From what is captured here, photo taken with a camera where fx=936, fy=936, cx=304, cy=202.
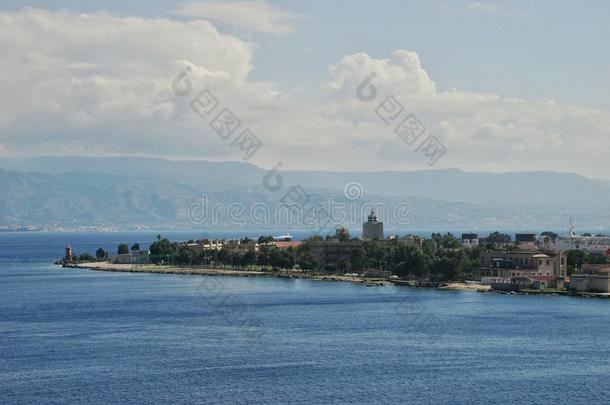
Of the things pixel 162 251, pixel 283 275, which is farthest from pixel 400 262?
pixel 162 251

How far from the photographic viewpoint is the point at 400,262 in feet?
430

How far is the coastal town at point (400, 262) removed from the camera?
364ft

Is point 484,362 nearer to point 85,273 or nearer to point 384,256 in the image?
point 384,256

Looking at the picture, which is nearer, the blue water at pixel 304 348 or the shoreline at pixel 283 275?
the blue water at pixel 304 348

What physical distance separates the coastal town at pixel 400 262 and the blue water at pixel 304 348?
30.7ft

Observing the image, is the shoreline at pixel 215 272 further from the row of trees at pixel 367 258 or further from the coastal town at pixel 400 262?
the row of trees at pixel 367 258

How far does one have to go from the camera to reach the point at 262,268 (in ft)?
529

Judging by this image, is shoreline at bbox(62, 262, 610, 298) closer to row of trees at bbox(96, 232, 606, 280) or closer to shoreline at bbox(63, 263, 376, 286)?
shoreline at bbox(63, 263, 376, 286)

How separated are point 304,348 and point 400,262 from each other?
228 feet

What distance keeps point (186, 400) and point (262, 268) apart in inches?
4517

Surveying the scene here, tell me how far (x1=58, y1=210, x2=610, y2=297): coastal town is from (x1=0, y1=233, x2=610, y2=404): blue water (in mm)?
9355

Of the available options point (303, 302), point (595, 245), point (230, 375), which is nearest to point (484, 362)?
point (230, 375)

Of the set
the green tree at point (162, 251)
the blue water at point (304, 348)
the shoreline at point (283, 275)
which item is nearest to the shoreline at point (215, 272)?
the shoreline at point (283, 275)

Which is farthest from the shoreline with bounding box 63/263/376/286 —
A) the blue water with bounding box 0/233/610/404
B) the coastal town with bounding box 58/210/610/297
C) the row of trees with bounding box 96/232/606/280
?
the blue water with bounding box 0/233/610/404
